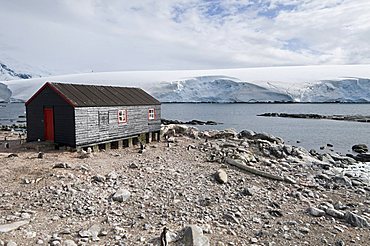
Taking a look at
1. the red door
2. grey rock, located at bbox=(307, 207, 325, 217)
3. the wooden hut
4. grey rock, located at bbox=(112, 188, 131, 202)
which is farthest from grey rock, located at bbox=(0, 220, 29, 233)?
the red door

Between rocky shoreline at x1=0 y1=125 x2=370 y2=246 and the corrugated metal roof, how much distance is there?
3138 millimetres

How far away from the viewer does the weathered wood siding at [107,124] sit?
17688 millimetres

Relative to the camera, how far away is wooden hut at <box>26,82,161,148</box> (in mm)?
17647

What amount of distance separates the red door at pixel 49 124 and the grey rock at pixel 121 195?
383 inches

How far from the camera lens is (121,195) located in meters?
10.7

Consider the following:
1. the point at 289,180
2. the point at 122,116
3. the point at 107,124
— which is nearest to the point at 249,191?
the point at 289,180

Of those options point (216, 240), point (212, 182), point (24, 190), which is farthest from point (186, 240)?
point (24, 190)

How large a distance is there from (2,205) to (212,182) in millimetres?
7697

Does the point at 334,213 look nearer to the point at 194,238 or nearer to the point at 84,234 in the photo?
the point at 194,238

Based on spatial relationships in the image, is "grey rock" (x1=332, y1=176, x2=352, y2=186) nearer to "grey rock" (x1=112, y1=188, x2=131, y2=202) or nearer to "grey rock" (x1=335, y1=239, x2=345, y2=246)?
"grey rock" (x1=335, y1=239, x2=345, y2=246)

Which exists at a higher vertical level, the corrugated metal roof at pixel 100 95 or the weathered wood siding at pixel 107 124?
the corrugated metal roof at pixel 100 95

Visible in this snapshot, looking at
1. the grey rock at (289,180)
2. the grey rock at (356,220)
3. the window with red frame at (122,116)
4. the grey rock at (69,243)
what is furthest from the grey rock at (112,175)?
the grey rock at (356,220)

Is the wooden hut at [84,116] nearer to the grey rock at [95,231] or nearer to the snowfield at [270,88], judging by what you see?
the grey rock at [95,231]

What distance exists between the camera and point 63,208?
31.7 feet
